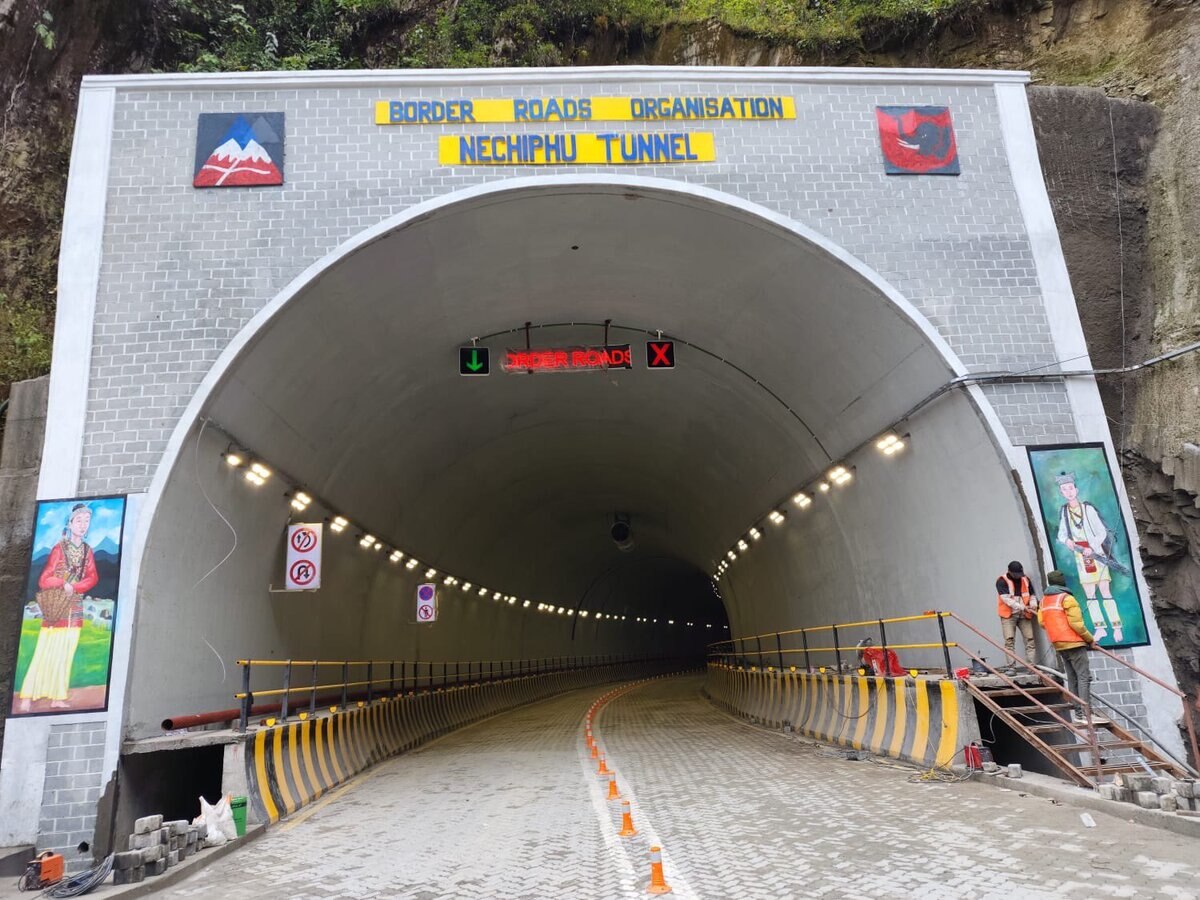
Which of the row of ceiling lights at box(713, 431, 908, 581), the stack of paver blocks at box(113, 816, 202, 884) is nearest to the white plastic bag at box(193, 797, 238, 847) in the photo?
the stack of paver blocks at box(113, 816, 202, 884)

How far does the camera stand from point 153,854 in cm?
625

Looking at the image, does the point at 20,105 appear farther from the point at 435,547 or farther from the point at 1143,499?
the point at 1143,499

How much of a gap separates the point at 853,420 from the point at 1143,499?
3.90 metres

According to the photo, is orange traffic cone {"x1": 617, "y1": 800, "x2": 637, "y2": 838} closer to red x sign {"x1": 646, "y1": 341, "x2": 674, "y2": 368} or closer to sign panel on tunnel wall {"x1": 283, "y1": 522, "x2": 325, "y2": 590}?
sign panel on tunnel wall {"x1": 283, "y1": 522, "x2": 325, "y2": 590}

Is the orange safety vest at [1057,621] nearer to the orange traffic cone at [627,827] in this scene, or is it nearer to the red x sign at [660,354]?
the orange traffic cone at [627,827]

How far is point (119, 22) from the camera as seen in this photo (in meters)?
17.3

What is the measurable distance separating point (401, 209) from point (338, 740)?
7.44 m

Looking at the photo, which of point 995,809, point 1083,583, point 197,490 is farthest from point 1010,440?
point 197,490

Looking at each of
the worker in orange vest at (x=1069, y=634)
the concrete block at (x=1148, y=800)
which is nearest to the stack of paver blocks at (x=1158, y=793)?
the concrete block at (x=1148, y=800)

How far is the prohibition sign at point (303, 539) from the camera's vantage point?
1182 centimetres

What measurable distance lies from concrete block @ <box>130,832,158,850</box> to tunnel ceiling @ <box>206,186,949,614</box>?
501cm

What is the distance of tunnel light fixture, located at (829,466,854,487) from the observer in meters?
13.4

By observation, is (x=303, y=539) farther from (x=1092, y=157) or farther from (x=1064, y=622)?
(x=1092, y=157)

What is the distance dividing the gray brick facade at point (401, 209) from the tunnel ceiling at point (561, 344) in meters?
0.46
